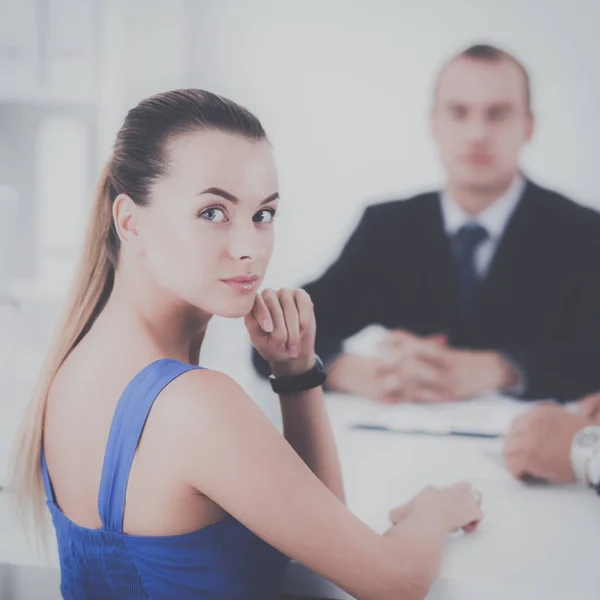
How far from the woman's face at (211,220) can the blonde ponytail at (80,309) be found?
0.12 m

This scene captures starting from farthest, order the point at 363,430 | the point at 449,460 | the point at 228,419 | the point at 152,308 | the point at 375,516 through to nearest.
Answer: the point at 363,430
the point at 449,460
the point at 375,516
the point at 152,308
the point at 228,419

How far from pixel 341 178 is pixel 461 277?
348mm

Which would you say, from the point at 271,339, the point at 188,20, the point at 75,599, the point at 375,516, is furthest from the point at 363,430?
the point at 188,20

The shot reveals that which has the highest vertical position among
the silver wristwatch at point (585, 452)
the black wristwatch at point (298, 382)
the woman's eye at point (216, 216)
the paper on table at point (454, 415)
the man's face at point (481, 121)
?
the man's face at point (481, 121)

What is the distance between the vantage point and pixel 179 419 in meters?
0.88

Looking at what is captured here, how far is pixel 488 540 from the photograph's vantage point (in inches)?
49.4

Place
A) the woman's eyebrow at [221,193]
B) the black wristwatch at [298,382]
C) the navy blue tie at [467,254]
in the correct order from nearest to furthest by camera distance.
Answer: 1. the woman's eyebrow at [221,193]
2. the black wristwatch at [298,382]
3. the navy blue tie at [467,254]

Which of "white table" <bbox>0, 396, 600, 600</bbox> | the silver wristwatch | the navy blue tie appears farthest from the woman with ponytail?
the navy blue tie

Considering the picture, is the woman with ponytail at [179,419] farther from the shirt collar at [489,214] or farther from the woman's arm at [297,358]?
the shirt collar at [489,214]

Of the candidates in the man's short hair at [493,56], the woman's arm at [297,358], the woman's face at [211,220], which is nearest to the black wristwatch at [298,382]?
the woman's arm at [297,358]

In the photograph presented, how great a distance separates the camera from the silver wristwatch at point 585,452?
1372 mm

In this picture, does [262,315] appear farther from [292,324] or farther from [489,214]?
[489,214]

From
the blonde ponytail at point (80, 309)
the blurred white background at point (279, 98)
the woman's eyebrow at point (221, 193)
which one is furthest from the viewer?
the blurred white background at point (279, 98)

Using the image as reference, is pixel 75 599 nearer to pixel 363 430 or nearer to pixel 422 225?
pixel 363 430
